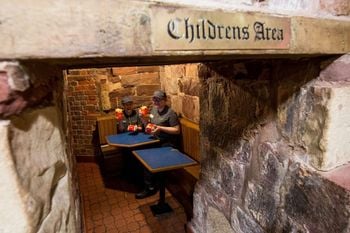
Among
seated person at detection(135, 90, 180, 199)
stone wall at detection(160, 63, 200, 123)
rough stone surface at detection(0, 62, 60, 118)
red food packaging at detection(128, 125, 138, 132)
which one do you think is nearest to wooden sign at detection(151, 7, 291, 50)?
rough stone surface at detection(0, 62, 60, 118)

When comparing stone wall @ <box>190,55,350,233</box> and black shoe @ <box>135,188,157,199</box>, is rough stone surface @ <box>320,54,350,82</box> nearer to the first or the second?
stone wall @ <box>190,55,350,233</box>

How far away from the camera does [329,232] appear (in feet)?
2.59

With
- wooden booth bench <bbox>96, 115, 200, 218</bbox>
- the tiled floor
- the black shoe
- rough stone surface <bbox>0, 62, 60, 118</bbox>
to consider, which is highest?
rough stone surface <bbox>0, 62, 60, 118</bbox>

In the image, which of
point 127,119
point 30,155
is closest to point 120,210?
point 127,119

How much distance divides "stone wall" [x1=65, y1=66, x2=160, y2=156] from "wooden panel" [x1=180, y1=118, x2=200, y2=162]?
1210 mm

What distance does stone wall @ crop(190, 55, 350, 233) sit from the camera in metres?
0.79

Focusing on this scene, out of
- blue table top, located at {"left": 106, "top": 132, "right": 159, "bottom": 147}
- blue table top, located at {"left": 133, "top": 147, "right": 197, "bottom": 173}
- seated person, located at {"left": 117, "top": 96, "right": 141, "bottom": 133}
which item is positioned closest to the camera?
blue table top, located at {"left": 133, "top": 147, "right": 197, "bottom": 173}

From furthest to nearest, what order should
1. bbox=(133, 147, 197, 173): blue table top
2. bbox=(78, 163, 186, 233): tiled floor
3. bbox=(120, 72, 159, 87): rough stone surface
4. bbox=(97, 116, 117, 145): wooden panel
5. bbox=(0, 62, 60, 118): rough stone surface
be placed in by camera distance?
bbox=(120, 72, 159, 87): rough stone surface
bbox=(97, 116, 117, 145): wooden panel
bbox=(78, 163, 186, 233): tiled floor
bbox=(133, 147, 197, 173): blue table top
bbox=(0, 62, 60, 118): rough stone surface

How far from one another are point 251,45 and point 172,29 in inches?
8.5

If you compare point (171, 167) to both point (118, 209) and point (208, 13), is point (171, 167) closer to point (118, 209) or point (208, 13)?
point (118, 209)

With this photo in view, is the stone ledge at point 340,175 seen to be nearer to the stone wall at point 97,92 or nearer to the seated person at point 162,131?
the seated person at point 162,131

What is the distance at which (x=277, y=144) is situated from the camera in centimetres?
100

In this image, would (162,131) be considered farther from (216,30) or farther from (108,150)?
(216,30)

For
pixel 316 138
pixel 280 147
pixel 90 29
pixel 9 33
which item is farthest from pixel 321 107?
pixel 9 33
